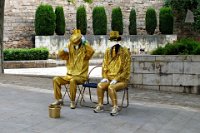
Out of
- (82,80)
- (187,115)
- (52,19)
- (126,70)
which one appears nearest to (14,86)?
(82,80)

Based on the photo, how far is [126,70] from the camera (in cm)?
793

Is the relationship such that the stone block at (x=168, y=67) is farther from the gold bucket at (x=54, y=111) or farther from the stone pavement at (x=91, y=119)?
the gold bucket at (x=54, y=111)

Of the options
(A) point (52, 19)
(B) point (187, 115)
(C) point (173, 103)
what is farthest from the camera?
(A) point (52, 19)

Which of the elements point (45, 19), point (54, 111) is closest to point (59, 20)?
point (45, 19)

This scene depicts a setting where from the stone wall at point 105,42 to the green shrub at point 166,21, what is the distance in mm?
452

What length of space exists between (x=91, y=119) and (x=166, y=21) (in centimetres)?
1878

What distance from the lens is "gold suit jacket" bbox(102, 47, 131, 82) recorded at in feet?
25.9

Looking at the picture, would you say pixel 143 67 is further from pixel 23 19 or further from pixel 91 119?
pixel 23 19

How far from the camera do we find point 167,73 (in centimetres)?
Result: 1077

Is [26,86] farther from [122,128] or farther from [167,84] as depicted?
[122,128]

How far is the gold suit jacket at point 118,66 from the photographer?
788 centimetres

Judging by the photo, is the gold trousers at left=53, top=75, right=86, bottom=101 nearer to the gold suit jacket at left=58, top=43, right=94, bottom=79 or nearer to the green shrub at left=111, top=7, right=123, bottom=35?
the gold suit jacket at left=58, top=43, right=94, bottom=79

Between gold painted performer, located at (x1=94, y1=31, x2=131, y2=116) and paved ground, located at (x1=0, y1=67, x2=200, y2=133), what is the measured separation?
1.32ft

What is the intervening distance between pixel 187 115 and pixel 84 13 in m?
16.5
